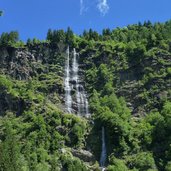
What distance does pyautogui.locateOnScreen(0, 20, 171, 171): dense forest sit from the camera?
8638 centimetres

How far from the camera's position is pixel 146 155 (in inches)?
3401

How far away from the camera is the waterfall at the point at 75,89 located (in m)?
114

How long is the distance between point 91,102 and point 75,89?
8871 mm

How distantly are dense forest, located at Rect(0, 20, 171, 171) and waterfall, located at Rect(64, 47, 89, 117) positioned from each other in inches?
55.0

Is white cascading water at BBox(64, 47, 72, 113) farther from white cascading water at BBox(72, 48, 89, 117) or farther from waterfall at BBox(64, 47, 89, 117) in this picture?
white cascading water at BBox(72, 48, 89, 117)

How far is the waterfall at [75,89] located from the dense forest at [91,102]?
1397mm

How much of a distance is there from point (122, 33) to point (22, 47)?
34077 mm

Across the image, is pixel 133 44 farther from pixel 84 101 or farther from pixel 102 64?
pixel 84 101

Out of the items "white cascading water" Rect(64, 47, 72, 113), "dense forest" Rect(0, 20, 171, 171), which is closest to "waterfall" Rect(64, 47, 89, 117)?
"white cascading water" Rect(64, 47, 72, 113)

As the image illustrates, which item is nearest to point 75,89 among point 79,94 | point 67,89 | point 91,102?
point 67,89

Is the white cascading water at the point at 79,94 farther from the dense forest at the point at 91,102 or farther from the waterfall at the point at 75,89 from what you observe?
the dense forest at the point at 91,102

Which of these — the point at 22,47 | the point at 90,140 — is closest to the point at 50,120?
the point at 90,140

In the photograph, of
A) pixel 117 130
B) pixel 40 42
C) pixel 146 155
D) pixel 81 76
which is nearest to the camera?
pixel 146 155

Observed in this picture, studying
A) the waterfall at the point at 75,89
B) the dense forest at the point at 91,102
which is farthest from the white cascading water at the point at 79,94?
the dense forest at the point at 91,102
